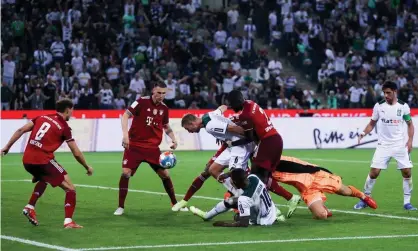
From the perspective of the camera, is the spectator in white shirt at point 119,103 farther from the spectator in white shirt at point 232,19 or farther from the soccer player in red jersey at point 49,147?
the soccer player in red jersey at point 49,147

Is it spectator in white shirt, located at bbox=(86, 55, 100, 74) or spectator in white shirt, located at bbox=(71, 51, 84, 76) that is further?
spectator in white shirt, located at bbox=(86, 55, 100, 74)

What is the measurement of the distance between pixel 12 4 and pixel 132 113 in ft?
79.6

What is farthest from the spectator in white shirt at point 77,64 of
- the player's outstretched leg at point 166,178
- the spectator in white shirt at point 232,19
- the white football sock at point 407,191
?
the white football sock at point 407,191

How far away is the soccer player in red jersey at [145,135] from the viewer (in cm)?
1608

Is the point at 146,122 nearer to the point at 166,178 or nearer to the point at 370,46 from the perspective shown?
the point at 166,178

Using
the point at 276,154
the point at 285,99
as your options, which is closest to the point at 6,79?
the point at 285,99

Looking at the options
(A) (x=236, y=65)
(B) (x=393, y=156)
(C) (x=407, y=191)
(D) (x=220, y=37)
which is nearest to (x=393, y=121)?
(B) (x=393, y=156)

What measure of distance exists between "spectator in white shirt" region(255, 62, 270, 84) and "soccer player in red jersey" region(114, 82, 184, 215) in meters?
24.3

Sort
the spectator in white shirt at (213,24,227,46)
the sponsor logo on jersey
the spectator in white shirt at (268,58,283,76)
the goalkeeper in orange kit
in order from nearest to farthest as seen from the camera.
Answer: the goalkeeper in orange kit → the sponsor logo on jersey → the spectator in white shirt at (268,58,283,76) → the spectator in white shirt at (213,24,227,46)

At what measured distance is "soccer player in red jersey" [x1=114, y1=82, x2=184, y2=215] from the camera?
16.1 m

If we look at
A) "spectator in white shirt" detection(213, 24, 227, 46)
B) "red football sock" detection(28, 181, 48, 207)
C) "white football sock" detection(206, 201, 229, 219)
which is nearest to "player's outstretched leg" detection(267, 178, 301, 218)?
"white football sock" detection(206, 201, 229, 219)

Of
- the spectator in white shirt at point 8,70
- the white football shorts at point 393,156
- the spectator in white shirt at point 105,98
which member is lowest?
the spectator in white shirt at point 105,98

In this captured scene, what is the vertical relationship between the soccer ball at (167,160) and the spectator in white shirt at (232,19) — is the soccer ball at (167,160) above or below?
below

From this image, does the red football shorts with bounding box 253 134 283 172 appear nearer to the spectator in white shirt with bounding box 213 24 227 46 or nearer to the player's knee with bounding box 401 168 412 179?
the player's knee with bounding box 401 168 412 179
